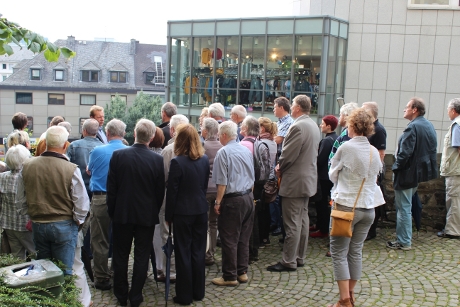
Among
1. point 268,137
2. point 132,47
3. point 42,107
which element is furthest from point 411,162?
point 132,47

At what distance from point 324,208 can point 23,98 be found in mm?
74448

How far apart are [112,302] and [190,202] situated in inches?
52.9

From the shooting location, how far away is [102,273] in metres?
5.44

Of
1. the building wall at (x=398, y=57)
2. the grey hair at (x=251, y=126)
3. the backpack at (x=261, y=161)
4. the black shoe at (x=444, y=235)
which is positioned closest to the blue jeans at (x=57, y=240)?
the backpack at (x=261, y=161)

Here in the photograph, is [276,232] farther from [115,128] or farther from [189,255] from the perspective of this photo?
[115,128]

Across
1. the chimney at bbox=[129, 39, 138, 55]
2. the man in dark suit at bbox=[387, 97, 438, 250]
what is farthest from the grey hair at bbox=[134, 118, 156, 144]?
the chimney at bbox=[129, 39, 138, 55]

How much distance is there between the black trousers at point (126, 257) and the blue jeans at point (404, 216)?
11.4 feet

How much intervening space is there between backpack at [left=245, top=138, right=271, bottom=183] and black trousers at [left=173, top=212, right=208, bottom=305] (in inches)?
44.0

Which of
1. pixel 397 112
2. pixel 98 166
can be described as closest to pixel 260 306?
pixel 98 166

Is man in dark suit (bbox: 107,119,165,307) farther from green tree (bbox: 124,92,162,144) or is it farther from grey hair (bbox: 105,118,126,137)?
green tree (bbox: 124,92,162,144)

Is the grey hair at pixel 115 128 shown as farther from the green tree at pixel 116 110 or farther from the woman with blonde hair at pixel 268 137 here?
the green tree at pixel 116 110

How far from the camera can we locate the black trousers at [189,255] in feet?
16.4

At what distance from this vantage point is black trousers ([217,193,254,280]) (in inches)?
212

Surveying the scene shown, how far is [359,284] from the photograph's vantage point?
5.43m
